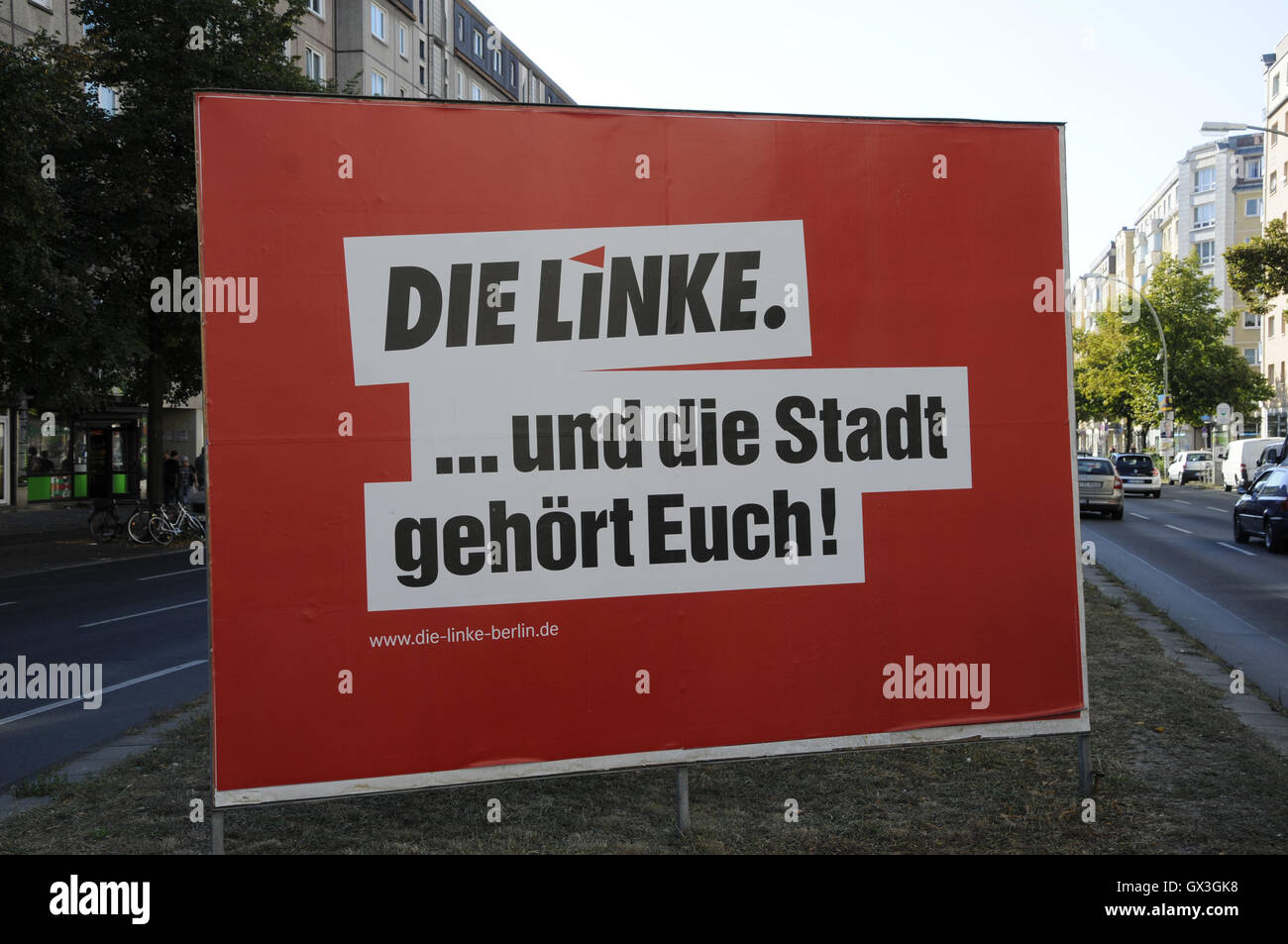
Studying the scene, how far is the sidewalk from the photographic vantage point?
1955 centimetres

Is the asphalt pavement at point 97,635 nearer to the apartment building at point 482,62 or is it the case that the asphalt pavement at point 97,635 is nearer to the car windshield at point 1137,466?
the car windshield at point 1137,466

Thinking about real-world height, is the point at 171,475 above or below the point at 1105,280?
below

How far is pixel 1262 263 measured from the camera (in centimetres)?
2903

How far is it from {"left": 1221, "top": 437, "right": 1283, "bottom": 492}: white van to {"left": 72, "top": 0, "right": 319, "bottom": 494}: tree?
37.1 metres

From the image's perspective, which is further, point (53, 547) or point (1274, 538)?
point (53, 547)

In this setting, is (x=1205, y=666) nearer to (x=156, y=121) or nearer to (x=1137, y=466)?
(x=156, y=121)

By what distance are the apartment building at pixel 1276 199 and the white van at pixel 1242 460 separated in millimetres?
19523

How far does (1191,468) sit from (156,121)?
48.9 metres

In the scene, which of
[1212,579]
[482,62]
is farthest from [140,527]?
[482,62]

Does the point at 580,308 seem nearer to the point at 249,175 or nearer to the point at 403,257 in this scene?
the point at 403,257

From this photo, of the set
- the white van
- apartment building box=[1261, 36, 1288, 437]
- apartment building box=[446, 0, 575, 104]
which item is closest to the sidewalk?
apartment building box=[446, 0, 575, 104]

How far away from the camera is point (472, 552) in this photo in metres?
4.64

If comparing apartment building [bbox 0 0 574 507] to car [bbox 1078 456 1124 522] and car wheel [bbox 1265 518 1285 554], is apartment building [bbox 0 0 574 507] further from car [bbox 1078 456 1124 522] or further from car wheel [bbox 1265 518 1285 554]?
car [bbox 1078 456 1124 522]
